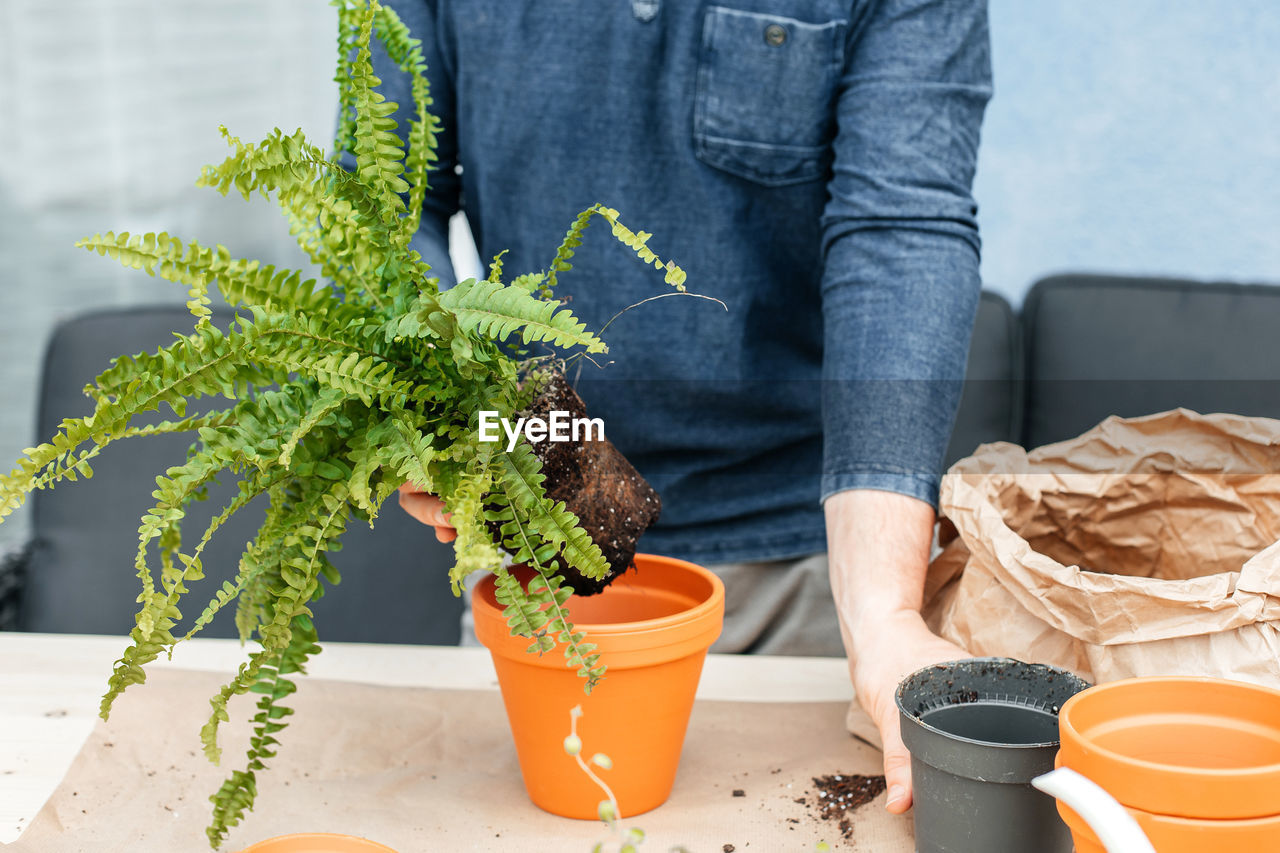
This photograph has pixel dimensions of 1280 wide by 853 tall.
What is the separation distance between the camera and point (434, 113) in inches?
47.3

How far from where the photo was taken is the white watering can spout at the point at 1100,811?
1.47 feet

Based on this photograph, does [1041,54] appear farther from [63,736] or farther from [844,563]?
[63,736]

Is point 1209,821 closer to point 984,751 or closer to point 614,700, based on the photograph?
point 984,751

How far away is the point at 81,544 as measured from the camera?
1.72m

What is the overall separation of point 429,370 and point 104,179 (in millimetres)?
1860

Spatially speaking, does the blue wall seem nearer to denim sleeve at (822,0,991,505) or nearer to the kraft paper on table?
denim sleeve at (822,0,991,505)

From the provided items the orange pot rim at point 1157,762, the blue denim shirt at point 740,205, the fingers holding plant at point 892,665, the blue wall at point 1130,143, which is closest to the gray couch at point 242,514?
the blue wall at point 1130,143

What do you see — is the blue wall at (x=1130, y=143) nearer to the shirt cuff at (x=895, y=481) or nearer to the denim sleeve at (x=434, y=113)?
the shirt cuff at (x=895, y=481)

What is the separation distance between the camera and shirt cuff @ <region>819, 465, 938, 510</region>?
0.92 m

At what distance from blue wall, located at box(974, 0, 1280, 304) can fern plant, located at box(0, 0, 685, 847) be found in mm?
1388

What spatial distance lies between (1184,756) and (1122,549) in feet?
1.16

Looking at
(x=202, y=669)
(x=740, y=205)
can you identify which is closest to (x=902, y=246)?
(x=740, y=205)

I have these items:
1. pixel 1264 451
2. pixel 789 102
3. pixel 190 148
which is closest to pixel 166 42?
pixel 190 148
